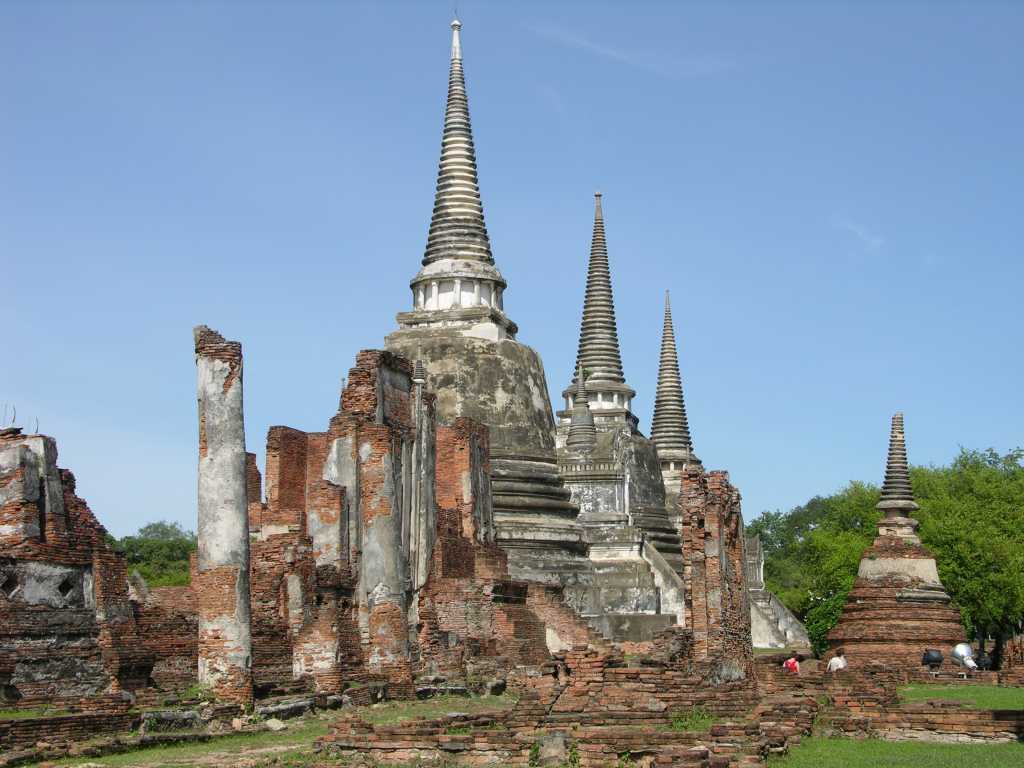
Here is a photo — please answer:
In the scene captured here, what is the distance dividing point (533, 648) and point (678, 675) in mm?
7298

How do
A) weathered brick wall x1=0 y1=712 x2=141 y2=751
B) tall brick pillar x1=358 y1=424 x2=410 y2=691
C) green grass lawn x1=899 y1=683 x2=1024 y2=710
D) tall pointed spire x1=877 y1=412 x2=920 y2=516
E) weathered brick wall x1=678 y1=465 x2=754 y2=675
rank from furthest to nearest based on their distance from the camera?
tall pointed spire x1=877 y1=412 x2=920 y2=516 < weathered brick wall x1=678 y1=465 x2=754 y2=675 < tall brick pillar x1=358 y1=424 x2=410 y2=691 < green grass lawn x1=899 y1=683 x2=1024 y2=710 < weathered brick wall x1=0 y1=712 x2=141 y2=751

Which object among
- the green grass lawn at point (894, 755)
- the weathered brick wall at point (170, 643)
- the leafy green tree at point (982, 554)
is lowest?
the green grass lawn at point (894, 755)

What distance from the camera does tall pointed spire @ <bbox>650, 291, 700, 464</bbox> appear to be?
193ft

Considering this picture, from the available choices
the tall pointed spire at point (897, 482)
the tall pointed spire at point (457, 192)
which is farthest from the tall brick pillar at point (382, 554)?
the tall pointed spire at point (897, 482)

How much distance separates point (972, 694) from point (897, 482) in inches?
514

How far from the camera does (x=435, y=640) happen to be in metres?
26.3

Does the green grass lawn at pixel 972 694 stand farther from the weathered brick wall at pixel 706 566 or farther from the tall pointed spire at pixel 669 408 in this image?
the tall pointed spire at pixel 669 408

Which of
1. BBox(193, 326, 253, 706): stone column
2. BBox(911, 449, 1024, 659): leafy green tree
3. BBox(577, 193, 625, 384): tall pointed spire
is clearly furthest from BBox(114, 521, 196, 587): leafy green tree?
BBox(193, 326, 253, 706): stone column

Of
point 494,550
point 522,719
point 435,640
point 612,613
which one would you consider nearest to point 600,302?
point 612,613

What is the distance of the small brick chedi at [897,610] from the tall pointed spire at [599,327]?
16.2 metres

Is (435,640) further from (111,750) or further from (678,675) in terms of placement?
(111,750)

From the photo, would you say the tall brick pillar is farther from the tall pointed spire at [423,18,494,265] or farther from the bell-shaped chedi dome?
the tall pointed spire at [423,18,494,265]

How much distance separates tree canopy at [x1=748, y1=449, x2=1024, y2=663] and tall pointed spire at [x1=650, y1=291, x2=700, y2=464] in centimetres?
566

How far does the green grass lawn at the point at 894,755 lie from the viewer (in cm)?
1561
